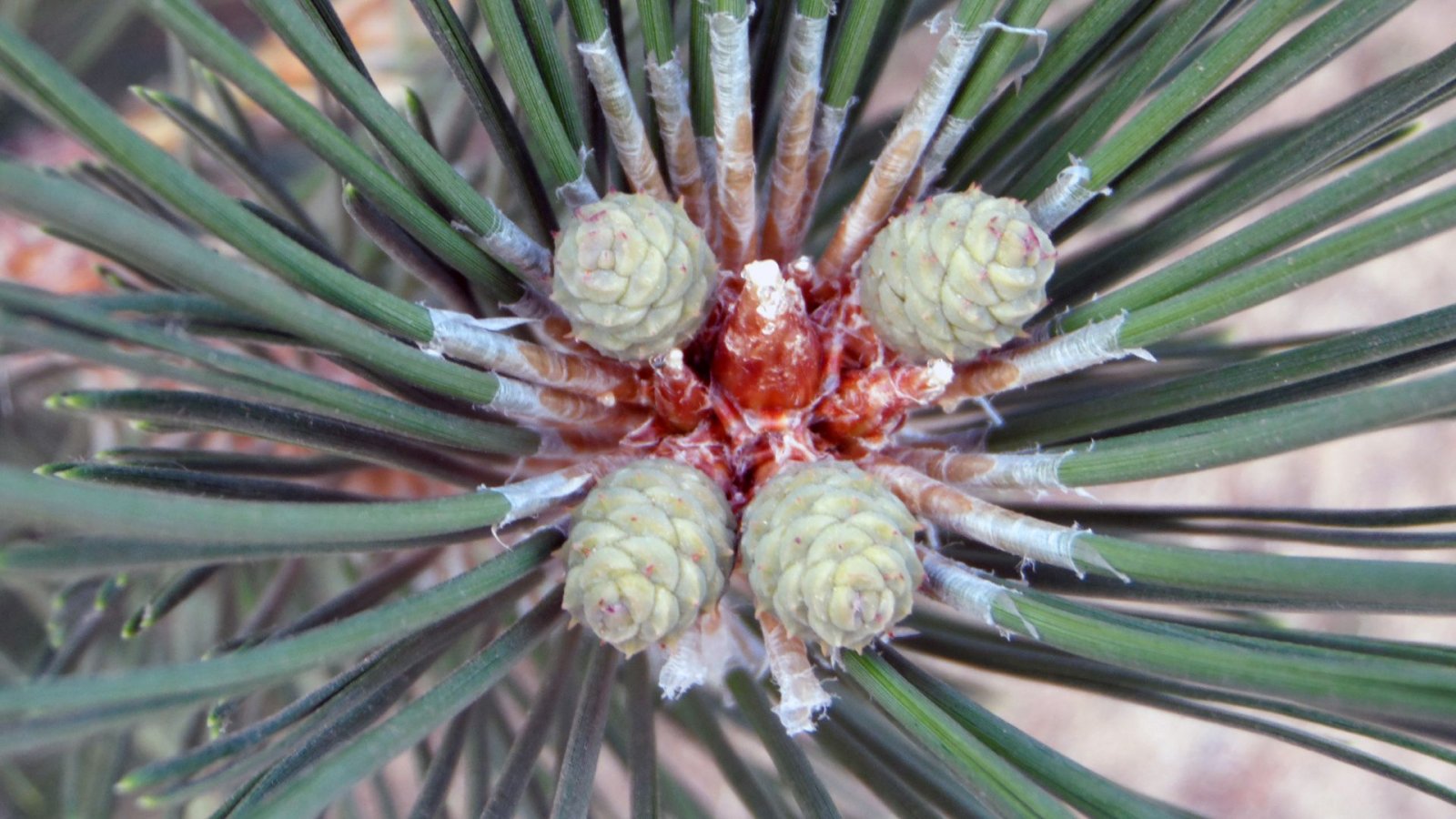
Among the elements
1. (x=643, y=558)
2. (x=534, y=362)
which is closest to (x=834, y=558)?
(x=643, y=558)

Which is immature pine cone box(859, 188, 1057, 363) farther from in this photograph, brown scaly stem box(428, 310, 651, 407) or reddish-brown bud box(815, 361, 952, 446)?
brown scaly stem box(428, 310, 651, 407)

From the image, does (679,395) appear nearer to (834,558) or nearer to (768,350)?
(768,350)

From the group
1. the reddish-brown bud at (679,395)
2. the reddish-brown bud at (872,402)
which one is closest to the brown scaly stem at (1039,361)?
the reddish-brown bud at (872,402)

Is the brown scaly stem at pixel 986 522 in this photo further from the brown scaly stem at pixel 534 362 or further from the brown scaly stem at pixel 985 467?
the brown scaly stem at pixel 534 362

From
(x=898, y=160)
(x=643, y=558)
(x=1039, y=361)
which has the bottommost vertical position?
(x=643, y=558)

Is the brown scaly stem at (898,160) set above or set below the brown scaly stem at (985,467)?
above

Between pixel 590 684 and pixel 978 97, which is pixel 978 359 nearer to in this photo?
pixel 978 97
